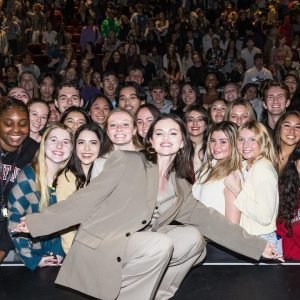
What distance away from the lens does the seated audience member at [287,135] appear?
4520 millimetres

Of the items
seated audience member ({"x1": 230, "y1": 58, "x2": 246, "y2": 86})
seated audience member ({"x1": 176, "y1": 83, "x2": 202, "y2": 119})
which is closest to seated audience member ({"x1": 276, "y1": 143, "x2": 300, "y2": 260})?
seated audience member ({"x1": 176, "y1": 83, "x2": 202, "y2": 119})

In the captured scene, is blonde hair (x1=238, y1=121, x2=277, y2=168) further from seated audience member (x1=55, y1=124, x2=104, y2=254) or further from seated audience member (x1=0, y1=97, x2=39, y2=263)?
seated audience member (x1=0, y1=97, x2=39, y2=263)

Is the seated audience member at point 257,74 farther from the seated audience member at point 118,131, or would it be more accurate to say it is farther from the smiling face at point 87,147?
the smiling face at point 87,147

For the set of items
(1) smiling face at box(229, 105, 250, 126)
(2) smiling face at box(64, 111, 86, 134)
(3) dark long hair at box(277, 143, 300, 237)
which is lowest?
(3) dark long hair at box(277, 143, 300, 237)

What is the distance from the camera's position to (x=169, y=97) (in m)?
7.79

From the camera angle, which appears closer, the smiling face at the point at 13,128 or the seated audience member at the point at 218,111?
the smiling face at the point at 13,128

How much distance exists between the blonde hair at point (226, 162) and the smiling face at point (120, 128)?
0.61 metres

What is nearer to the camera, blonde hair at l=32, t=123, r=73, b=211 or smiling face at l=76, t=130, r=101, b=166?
blonde hair at l=32, t=123, r=73, b=211

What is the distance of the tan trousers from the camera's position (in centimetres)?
318

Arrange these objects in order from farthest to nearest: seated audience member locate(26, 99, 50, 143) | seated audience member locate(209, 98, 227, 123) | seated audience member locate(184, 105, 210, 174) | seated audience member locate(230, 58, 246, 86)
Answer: seated audience member locate(230, 58, 246, 86)
seated audience member locate(209, 98, 227, 123)
seated audience member locate(184, 105, 210, 174)
seated audience member locate(26, 99, 50, 143)

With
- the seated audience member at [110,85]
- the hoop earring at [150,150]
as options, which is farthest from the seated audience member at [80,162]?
the seated audience member at [110,85]

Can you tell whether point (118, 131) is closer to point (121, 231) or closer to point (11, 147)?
point (11, 147)

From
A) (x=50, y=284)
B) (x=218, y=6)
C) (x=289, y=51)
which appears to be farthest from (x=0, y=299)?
(x=218, y=6)

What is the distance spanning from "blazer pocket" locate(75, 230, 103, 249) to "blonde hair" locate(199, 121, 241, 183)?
1207mm
